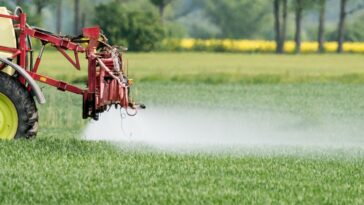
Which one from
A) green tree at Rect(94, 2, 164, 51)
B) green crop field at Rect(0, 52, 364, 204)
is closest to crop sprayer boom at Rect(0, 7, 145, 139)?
green crop field at Rect(0, 52, 364, 204)

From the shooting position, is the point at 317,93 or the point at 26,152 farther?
the point at 317,93

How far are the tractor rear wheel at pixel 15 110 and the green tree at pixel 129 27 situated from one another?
168ft

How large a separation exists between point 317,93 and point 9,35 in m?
21.6

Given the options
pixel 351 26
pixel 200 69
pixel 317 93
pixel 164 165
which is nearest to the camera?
pixel 164 165

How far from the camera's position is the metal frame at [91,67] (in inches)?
604

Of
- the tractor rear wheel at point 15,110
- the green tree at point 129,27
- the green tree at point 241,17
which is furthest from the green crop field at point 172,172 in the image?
the green tree at point 241,17

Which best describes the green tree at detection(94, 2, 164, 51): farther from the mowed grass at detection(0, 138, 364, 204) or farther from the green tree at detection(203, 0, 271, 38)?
the green tree at detection(203, 0, 271, 38)

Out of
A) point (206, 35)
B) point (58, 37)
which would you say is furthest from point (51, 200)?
point (206, 35)

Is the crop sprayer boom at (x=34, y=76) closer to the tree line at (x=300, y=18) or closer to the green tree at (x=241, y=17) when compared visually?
the tree line at (x=300, y=18)

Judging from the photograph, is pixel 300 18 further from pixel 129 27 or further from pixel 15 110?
pixel 15 110

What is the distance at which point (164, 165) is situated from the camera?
1362 centimetres

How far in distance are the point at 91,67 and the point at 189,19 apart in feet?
527

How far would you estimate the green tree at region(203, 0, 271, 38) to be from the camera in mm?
142625

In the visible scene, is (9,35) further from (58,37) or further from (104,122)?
(104,122)
